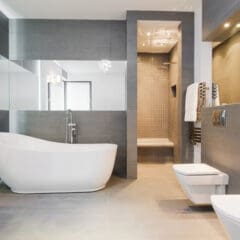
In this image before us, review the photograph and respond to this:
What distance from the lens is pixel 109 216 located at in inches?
103

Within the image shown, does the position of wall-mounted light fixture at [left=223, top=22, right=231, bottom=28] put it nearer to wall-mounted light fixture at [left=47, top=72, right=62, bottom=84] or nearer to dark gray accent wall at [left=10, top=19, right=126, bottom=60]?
dark gray accent wall at [left=10, top=19, right=126, bottom=60]

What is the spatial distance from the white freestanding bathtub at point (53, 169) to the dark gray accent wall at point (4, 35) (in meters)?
1.67

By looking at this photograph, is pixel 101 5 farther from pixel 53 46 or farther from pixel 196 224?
pixel 196 224

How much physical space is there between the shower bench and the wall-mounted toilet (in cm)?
245

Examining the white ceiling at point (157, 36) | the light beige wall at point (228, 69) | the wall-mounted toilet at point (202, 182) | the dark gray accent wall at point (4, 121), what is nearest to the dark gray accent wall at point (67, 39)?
the white ceiling at point (157, 36)

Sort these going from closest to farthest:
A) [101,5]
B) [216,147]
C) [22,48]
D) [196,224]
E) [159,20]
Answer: [196,224], [216,147], [101,5], [159,20], [22,48]

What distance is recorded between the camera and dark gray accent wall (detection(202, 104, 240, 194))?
2.43 meters

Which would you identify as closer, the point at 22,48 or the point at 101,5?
the point at 101,5

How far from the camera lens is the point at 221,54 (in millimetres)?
4477

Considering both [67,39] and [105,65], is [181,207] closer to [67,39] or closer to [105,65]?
[105,65]

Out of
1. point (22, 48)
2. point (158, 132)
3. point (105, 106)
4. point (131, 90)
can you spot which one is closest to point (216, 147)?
point (131, 90)

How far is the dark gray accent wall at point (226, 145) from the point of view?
7.97 ft

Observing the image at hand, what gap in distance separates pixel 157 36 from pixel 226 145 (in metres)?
2.77

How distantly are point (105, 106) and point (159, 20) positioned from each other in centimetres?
162
